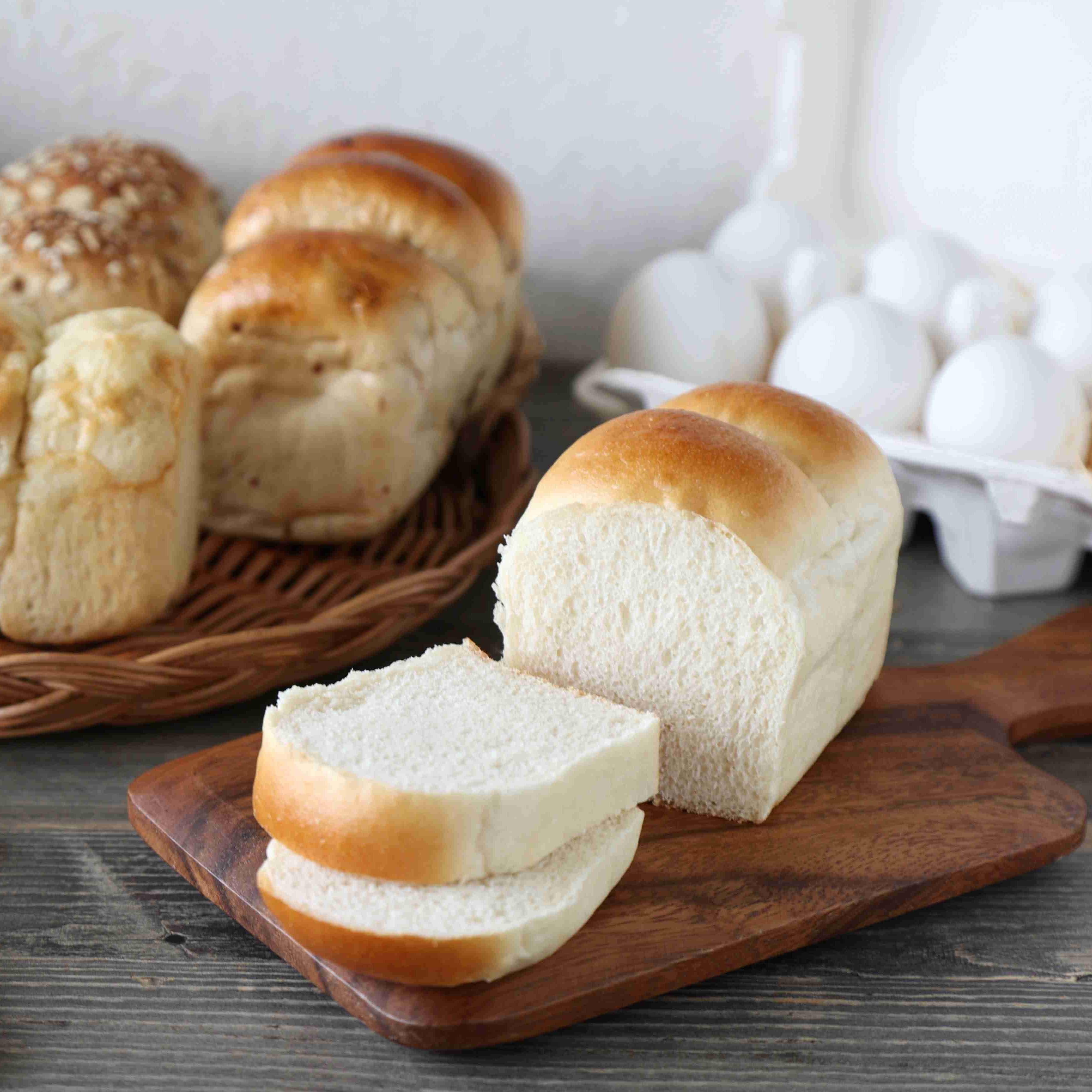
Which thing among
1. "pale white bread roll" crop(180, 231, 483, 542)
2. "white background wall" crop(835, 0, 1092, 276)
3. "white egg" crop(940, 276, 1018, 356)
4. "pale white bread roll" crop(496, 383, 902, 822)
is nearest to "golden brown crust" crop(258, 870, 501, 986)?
"pale white bread roll" crop(496, 383, 902, 822)

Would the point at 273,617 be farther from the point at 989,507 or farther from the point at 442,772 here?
the point at 989,507

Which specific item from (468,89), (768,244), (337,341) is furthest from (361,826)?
(468,89)

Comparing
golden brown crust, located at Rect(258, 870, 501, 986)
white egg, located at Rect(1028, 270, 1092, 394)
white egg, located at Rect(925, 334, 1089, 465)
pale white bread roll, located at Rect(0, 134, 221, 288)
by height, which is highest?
pale white bread roll, located at Rect(0, 134, 221, 288)

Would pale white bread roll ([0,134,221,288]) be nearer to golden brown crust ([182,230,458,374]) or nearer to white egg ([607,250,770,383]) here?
golden brown crust ([182,230,458,374])

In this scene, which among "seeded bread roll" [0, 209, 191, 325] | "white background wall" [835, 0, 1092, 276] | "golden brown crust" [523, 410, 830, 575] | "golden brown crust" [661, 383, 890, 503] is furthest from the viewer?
"white background wall" [835, 0, 1092, 276]

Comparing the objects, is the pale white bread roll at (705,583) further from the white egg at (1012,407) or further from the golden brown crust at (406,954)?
the white egg at (1012,407)

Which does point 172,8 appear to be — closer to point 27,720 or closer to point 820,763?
point 27,720

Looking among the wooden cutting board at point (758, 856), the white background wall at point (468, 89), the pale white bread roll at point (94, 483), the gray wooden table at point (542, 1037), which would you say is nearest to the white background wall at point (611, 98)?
the white background wall at point (468, 89)
